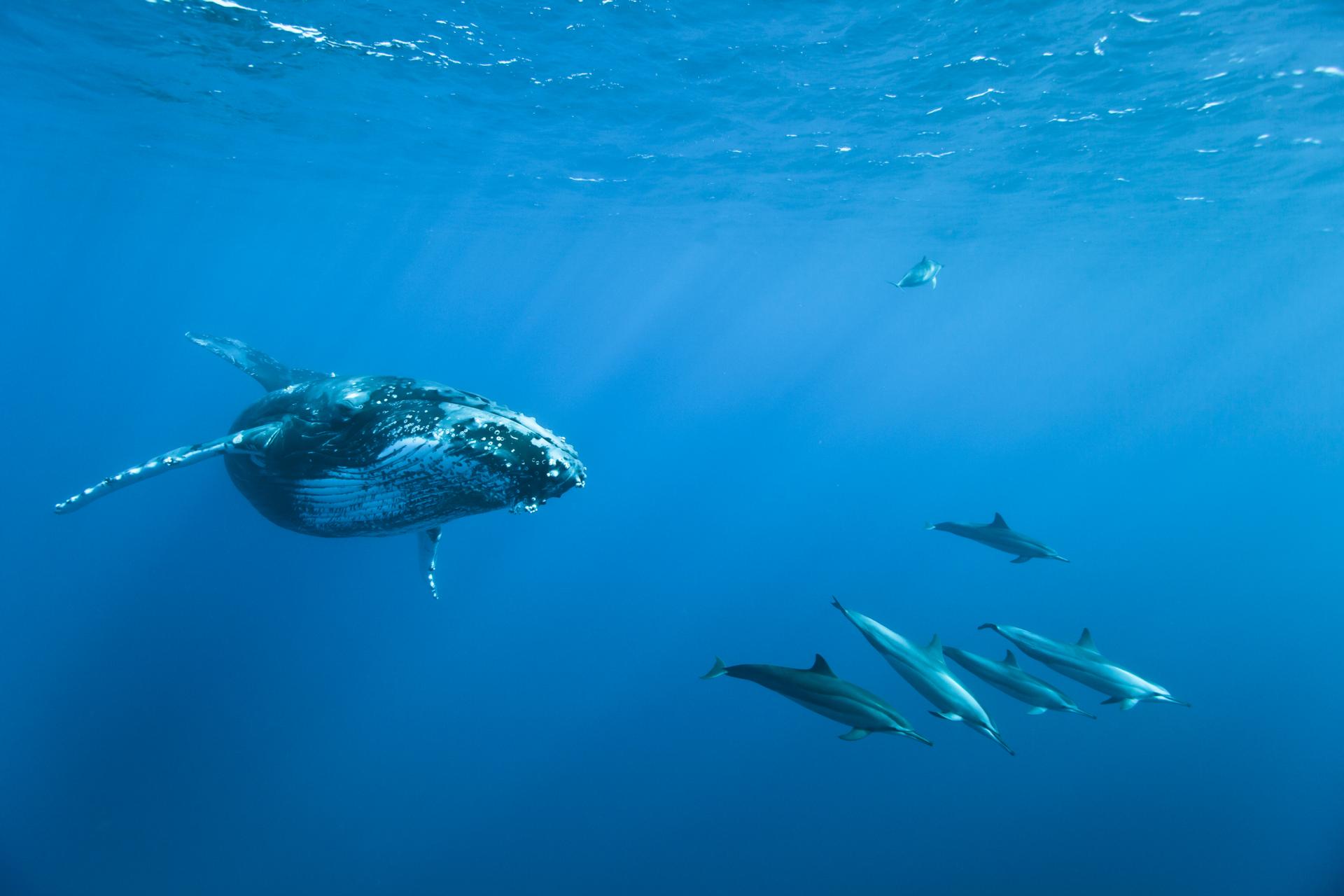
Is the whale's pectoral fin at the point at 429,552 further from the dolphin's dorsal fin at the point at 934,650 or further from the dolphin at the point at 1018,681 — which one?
the dolphin at the point at 1018,681

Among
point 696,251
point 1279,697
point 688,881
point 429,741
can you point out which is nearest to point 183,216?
point 696,251

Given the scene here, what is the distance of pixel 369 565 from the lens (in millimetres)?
22828

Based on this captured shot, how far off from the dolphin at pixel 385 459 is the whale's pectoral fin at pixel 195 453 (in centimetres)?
1

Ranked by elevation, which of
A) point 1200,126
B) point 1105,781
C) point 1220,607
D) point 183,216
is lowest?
point 1220,607

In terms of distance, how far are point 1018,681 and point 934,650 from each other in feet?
4.30

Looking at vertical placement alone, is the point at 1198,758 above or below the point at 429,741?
above

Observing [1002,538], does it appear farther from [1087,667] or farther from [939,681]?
[939,681]

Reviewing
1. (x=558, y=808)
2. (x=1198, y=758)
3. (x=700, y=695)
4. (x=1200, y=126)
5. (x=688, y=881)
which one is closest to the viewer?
(x=688, y=881)

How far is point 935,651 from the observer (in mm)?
4934

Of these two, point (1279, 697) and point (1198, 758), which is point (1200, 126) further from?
point (1279, 697)

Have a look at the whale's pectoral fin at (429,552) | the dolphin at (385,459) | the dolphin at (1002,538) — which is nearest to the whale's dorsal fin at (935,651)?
the dolphin at (1002,538)

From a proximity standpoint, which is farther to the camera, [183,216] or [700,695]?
[183,216]

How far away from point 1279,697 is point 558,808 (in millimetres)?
27584

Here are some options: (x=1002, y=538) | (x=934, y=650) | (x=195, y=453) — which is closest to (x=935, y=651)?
(x=934, y=650)
